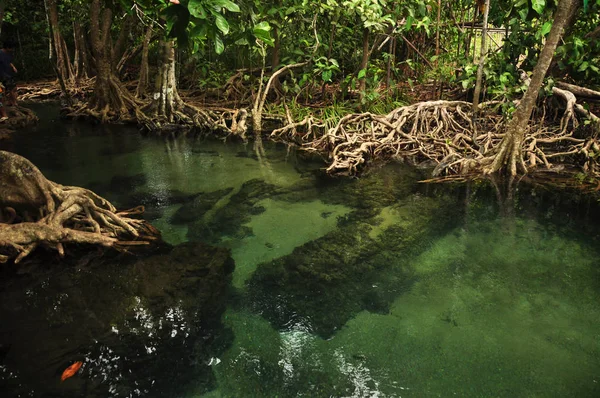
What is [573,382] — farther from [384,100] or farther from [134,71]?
[134,71]

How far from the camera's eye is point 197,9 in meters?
2.14

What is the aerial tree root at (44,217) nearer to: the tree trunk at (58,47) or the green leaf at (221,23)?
the green leaf at (221,23)

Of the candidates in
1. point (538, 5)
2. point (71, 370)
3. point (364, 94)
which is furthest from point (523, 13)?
point (71, 370)

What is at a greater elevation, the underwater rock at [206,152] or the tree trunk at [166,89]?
the tree trunk at [166,89]

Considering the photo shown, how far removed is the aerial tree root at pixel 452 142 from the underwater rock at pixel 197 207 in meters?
1.80

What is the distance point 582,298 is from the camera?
145 inches

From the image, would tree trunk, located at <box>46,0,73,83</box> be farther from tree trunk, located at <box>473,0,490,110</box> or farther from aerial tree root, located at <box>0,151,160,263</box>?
tree trunk, located at <box>473,0,490,110</box>

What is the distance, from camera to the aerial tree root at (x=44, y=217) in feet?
13.1

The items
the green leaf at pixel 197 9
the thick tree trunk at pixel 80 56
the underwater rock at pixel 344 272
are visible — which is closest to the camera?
the green leaf at pixel 197 9

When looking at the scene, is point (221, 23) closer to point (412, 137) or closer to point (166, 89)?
point (412, 137)

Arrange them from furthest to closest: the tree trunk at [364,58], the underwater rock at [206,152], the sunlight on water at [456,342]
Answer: the tree trunk at [364,58]
the underwater rock at [206,152]
the sunlight on water at [456,342]

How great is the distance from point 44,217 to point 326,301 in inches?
108

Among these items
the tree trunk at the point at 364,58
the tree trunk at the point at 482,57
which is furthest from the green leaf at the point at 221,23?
the tree trunk at the point at 364,58

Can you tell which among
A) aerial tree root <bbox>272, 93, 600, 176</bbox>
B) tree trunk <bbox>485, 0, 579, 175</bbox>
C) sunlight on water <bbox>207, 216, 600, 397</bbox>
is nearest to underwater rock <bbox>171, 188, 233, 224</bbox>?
aerial tree root <bbox>272, 93, 600, 176</bbox>
